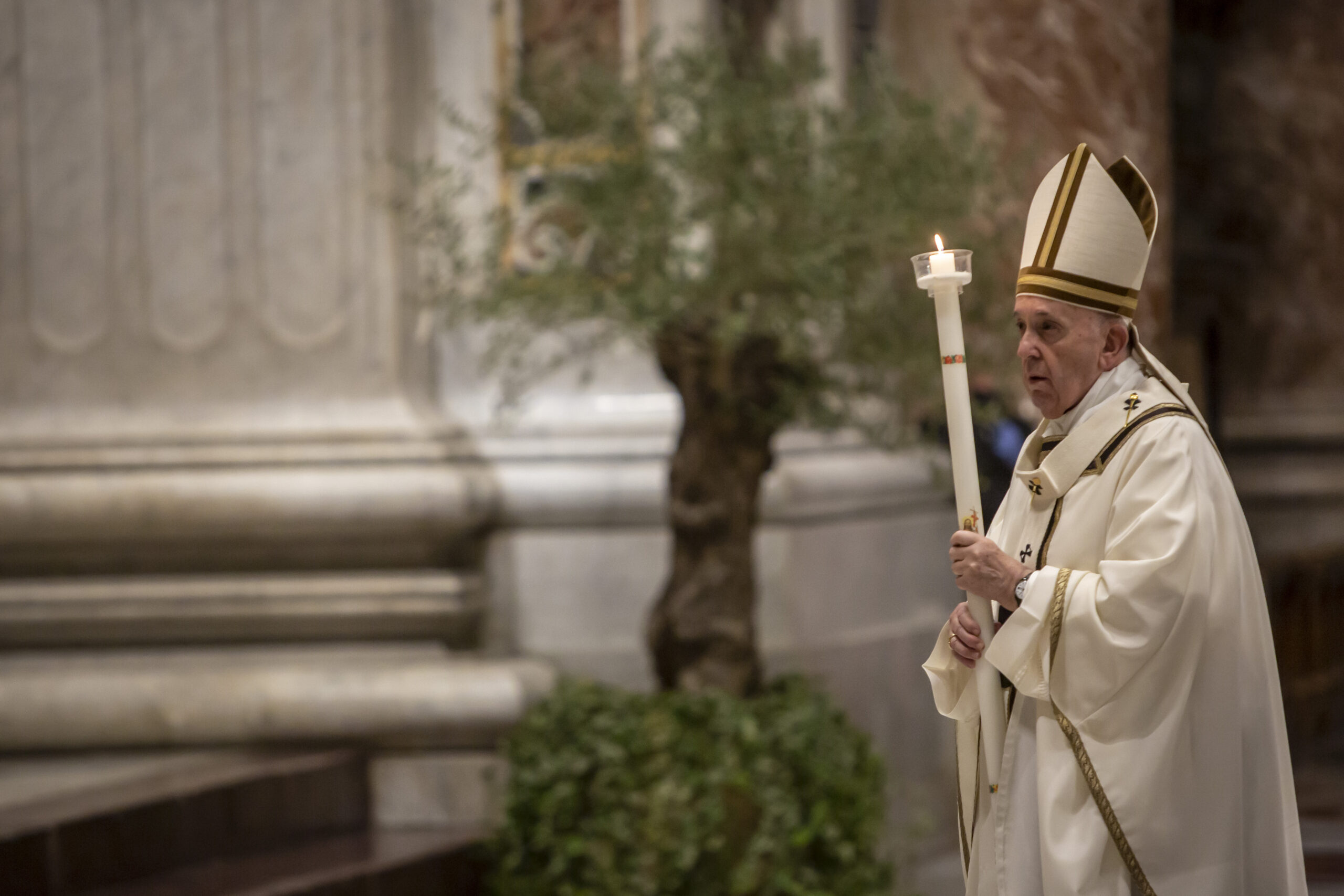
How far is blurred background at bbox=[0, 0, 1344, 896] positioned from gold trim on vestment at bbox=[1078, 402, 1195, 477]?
247cm

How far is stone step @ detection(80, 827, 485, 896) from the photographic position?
4094 mm

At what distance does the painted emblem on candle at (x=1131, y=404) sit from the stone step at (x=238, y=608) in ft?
10.1

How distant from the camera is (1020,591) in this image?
2230 mm

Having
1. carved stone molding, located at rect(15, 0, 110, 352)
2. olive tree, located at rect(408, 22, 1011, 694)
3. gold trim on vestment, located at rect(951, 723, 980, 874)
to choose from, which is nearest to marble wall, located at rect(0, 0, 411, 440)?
carved stone molding, located at rect(15, 0, 110, 352)

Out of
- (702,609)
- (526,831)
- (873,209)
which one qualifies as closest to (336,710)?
(526,831)

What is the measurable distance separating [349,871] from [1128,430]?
2752 mm

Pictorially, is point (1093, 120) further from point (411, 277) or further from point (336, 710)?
point (336, 710)

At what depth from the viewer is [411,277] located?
5.24 metres

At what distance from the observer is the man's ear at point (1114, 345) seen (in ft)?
7.61

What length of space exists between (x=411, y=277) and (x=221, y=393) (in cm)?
71

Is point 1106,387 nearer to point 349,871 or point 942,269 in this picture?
point 942,269

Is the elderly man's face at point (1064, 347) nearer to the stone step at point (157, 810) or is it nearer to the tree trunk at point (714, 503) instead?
the tree trunk at point (714, 503)

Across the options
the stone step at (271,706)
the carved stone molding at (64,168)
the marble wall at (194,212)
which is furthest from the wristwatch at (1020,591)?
the carved stone molding at (64,168)

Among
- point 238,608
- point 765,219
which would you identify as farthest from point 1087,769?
point 238,608
